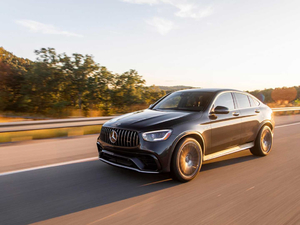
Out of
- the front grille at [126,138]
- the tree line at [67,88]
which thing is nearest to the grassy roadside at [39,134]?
the front grille at [126,138]

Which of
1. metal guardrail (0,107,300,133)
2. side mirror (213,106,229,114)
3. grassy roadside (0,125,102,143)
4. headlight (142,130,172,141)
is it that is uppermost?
side mirror (213,106,229,114)

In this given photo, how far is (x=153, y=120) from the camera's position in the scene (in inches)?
180

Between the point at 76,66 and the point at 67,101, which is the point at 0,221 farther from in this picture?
the point at 76,66

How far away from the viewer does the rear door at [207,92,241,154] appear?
16.5ft

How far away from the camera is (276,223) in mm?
3064

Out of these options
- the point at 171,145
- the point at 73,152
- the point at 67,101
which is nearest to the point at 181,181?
the point at 171,145

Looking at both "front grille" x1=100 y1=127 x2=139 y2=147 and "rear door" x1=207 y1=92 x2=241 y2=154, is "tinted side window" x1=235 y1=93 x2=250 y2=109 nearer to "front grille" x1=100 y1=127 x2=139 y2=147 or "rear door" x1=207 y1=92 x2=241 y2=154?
"rear door" x1=207 y1=92 x2=241 y2=154

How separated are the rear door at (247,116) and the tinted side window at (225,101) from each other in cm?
23

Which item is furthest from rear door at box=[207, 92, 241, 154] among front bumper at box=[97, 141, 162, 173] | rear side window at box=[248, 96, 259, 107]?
front bumper at box=[97, 141, 162, 173]

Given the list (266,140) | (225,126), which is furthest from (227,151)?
(266,140)

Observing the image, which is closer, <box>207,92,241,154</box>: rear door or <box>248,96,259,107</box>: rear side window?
<box>207,92,241,154</box>: rear door

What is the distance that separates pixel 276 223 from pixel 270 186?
128 cm

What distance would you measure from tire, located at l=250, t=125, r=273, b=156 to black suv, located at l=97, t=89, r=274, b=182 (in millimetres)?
21

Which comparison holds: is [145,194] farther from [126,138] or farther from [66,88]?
[66,88]
